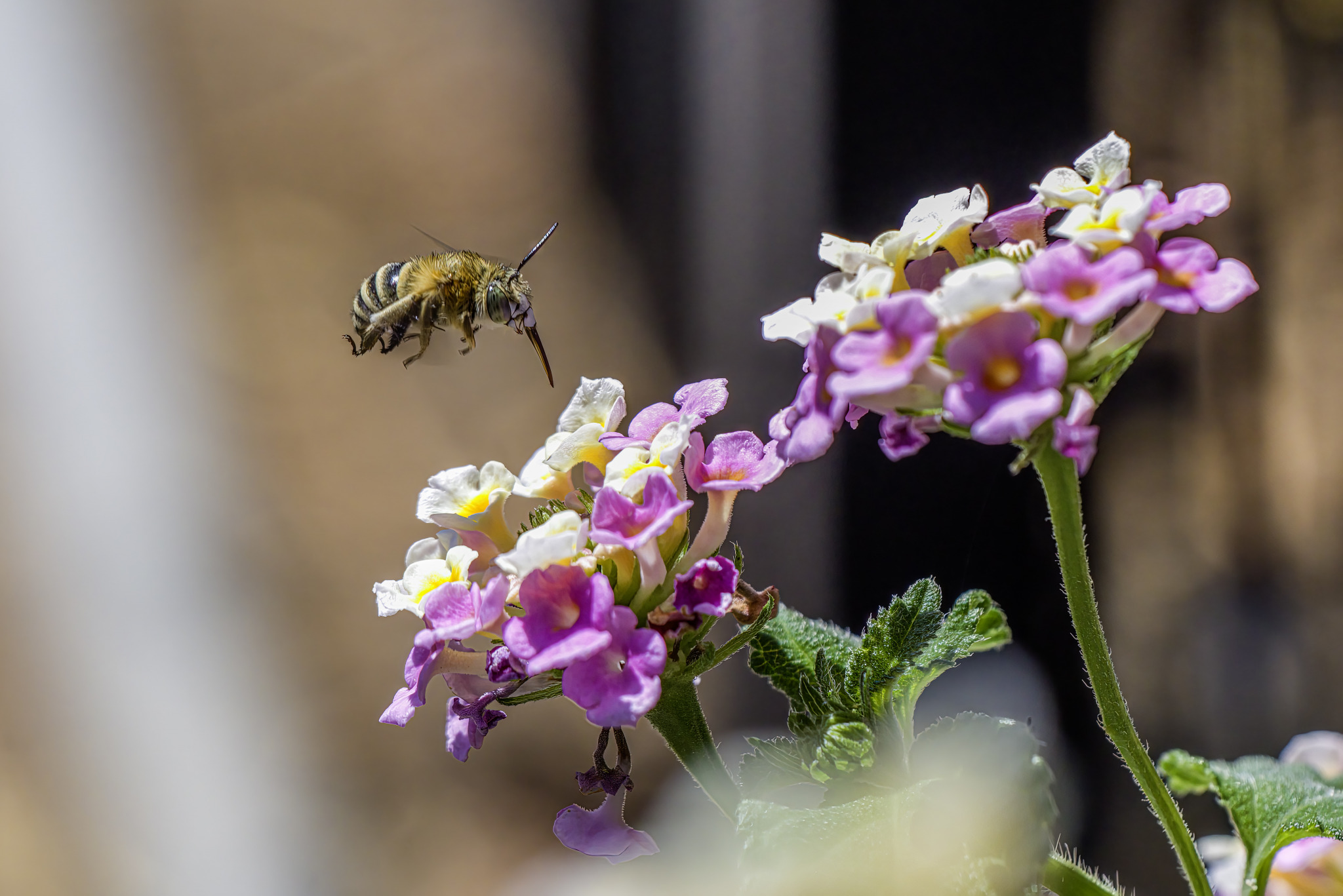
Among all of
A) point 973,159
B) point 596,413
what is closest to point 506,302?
point 596,413

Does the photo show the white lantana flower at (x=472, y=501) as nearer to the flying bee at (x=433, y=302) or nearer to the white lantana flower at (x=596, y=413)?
the white lantana flower at (x=596, y=413)

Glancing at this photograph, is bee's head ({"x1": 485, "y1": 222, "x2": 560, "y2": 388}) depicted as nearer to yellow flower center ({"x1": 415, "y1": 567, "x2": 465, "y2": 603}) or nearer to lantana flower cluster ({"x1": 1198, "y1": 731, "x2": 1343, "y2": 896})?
yellow flower center ({"x1": 415, "y1": 567, "x2": 465, "y2": 603})

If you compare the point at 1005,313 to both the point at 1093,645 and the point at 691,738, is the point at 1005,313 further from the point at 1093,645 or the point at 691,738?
the point at 691,738

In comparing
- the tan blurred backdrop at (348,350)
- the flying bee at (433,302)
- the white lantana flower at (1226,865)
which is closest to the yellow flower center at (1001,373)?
the white lantana flower at (1226,865)

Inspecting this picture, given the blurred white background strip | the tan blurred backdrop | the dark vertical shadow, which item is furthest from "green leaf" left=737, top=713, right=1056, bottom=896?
the blurred white background strip

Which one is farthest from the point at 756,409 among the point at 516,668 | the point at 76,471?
the point at 516,668

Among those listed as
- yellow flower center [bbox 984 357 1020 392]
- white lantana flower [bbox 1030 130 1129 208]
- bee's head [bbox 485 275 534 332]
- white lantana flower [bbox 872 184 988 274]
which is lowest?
bee's head [bbox 485 275 534 332]
